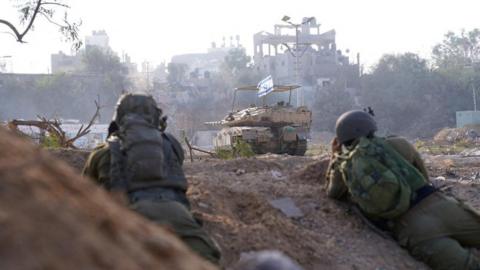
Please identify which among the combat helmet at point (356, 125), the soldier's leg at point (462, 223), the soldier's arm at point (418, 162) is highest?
the combat helmet at point (356, 125)

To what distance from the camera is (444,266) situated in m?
5.66

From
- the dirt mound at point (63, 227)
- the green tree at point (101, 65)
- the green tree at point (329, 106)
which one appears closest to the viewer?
the dirt mound at point (63, 227)

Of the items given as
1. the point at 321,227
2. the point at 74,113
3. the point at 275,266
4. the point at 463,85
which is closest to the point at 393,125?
the point at 463,85

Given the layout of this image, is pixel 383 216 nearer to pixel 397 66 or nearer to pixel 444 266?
pixel 444 266

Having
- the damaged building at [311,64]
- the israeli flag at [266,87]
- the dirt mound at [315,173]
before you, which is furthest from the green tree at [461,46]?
the dirt mound at [315,173]

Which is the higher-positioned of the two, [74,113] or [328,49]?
[328,49]

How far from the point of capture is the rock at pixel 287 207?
6.57m

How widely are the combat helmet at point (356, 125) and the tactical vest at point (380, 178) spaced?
0.37 feet

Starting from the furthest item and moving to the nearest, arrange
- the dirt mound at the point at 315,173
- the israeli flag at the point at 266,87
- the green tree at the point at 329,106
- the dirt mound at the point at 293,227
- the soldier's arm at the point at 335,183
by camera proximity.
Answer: the green tree at the point at 329,106, the israeli flag at the point at 266,87, the dirt mound at the point at 315,173, the soldier's arm at the point at 335,183, the dirt mound at the point at 293,227

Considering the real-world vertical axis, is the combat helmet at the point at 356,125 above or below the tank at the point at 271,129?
above

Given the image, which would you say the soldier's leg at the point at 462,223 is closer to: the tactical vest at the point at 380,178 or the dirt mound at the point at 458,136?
the tactical vest at the point at 380,178

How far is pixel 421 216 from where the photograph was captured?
5.84 meters

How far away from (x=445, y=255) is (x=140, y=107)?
2427 millimetres

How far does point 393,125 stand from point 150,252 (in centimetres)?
5557
